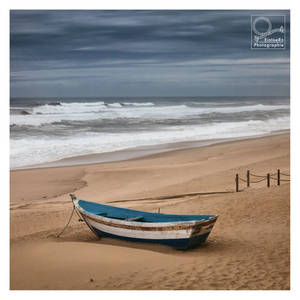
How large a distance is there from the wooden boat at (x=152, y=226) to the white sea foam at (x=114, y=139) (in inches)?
242

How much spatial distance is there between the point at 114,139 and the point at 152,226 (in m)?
11.5

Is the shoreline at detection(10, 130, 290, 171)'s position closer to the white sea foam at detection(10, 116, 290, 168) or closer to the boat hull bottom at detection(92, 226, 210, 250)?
the white sea foam at detection(10, 116, 290, 168)

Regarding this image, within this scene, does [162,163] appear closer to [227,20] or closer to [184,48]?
[184,48]

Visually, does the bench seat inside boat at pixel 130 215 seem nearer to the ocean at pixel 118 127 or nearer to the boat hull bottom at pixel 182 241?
the boat hull bottom at pixel 182 241

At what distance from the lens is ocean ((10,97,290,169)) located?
45.7 feet

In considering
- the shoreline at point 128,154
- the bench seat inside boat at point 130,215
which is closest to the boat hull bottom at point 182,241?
the bench seat inside boat at point 130,215

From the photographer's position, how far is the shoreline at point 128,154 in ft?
45.1

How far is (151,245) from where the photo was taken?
22.5ft

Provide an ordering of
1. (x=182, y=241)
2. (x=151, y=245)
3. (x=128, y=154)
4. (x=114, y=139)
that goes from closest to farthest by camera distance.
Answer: (x=182, y=241), (x=151, y=245), (x=128, y=154), (x=114, y=139)

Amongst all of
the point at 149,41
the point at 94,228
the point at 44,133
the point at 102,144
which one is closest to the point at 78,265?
the point at 94,228

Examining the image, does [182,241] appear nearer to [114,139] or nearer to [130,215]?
[130,215]

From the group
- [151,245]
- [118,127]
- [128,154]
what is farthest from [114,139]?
[151,245]

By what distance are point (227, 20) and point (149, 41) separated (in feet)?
4.72
